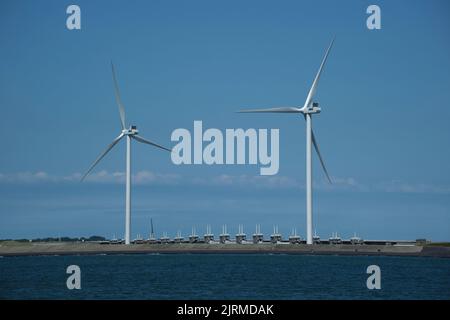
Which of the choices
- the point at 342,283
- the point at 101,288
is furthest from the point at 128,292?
the point at 342,283

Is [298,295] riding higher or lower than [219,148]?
lower

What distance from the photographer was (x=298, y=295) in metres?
77.1

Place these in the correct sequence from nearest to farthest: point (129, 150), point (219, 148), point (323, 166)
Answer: point (219, 148) < point (323, 166) < point (129, 150)

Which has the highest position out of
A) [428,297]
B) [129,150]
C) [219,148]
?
[129,150]

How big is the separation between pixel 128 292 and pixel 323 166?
80.5 metres
